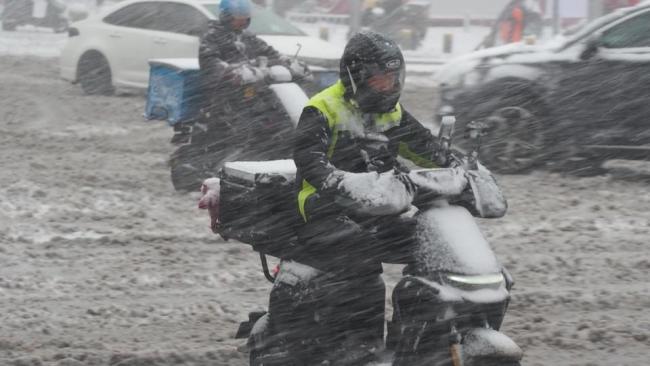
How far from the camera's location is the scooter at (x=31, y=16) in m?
34.3

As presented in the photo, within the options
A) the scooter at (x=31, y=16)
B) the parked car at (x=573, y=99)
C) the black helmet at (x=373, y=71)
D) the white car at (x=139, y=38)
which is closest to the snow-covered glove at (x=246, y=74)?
the parked car at (x=573, y=99)

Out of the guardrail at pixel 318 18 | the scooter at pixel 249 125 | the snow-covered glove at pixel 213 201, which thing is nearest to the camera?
the snow-covered glove at pixel 213 201

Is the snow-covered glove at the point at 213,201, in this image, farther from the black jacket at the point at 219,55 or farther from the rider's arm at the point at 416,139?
the black jacket at the point at 219,55

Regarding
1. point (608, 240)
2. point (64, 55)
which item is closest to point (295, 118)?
point (608, 240)

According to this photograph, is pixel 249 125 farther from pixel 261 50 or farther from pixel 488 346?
pixel 488 346

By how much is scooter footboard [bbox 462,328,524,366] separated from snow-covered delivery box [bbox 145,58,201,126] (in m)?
6.50

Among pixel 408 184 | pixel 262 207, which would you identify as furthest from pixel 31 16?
pixel 408 184

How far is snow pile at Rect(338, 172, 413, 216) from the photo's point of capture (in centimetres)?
417

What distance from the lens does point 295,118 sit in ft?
→ 30.7

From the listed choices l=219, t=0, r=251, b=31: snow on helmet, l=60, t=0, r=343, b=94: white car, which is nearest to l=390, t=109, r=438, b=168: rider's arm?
l=219, t=0, r=251, b=31: snow on helmet

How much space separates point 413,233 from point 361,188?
0.31m

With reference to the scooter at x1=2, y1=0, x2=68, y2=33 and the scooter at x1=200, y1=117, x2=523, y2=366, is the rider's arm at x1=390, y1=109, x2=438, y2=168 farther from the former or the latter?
the scooter at x1=2, y1=0, x2=68, y2=33

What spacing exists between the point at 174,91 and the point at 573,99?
3772 millimetres

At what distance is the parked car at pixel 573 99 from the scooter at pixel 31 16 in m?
24.5
